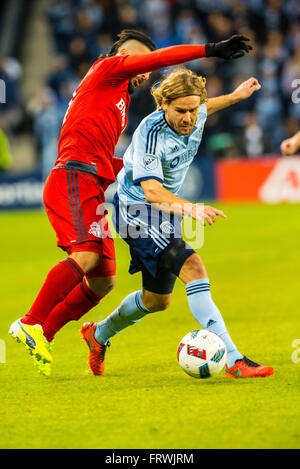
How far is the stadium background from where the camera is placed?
1794cm

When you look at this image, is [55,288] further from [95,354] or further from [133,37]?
[133,37]

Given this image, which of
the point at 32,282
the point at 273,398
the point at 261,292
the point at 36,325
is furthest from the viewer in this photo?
the point at 32,282

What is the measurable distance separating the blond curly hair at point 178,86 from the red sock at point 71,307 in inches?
54.0

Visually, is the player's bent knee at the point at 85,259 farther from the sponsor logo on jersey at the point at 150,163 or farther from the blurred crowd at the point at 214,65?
the blurred crowd at the point at 214,65

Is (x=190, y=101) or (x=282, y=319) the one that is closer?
(x=190, y=101)

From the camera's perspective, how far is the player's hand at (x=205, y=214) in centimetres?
460

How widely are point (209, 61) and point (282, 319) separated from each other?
1234 centimetres

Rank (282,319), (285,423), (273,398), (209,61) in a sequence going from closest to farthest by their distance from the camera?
(285,423) → (273,398) → (282,319) → (209,61)

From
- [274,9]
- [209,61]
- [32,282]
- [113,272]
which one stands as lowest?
[32,282]

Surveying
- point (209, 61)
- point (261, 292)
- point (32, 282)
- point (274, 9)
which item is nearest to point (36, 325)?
point (261, 292)
